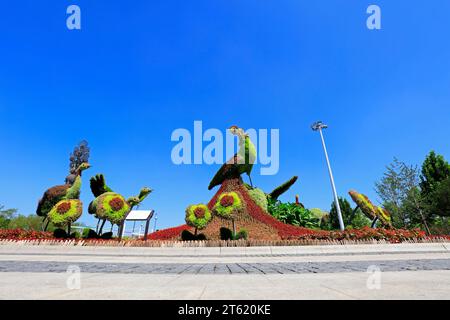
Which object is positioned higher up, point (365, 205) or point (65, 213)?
point (365, 205)

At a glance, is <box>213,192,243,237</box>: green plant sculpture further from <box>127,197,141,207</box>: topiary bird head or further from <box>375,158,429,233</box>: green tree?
<box>375,158,429,233</box>: green tree

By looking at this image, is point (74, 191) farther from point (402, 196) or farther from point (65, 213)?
point (402, 196)

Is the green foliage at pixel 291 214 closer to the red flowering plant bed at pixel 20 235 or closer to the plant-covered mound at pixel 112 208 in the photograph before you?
the plant-covered mound at pixel 112 208

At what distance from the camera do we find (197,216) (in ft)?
49.6

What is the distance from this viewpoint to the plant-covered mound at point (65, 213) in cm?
1387

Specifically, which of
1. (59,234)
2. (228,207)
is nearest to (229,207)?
(228,207)

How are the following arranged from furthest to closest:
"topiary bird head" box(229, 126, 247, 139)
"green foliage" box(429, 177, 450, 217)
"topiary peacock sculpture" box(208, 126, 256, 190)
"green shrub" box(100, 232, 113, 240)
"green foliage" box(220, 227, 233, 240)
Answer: "green foliage" box(429, 177, 450, 217), "topiary bird head" box(229, 126, 247, 139), "topiary peacock sculpture" box(208, 126, 256, 190), "green shrub" box(100, 232, 113, 240), "green foliage" box(220, 227, 233, 240)

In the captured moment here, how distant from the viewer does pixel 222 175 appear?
67.1ft

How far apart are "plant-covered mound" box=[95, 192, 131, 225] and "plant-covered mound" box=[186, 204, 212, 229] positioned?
12.6ft

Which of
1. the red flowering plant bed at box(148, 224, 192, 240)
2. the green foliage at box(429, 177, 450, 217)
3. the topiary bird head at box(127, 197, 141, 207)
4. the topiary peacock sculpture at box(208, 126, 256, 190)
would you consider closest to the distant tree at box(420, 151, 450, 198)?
the green foliage at box(429, 177, 450, 217)

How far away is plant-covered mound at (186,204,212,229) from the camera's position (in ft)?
49.5

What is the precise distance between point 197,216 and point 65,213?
7.57 m
